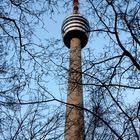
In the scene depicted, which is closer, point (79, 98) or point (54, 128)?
point (54, 128)

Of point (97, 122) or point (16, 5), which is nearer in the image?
point (16, 5)

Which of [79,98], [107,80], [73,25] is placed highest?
[73,25]

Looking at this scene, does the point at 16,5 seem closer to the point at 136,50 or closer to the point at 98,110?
the point at 136,50

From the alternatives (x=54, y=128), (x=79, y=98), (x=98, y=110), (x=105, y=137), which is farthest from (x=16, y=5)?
(x=79, y=98)

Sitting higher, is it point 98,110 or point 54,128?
point 98,110

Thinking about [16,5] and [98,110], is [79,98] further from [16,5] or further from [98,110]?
[16,5]

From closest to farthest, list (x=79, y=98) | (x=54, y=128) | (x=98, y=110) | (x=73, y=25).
Result: (x=54, y=128), (x=98, y=110), (x=79, y=98), (x=73, y=25)

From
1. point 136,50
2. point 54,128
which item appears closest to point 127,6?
point 136,50

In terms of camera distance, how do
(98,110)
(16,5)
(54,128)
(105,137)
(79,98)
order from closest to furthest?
(16,5) < (54,128) < (98,110) < (105,137) < (79,98)

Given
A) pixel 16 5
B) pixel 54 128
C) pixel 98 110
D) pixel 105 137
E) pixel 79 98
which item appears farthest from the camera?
pixel 79 98

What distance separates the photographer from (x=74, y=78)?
276 inches

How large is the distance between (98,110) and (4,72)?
14.8 ft

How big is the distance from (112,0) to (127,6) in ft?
0.95

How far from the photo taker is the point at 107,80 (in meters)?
6.96
